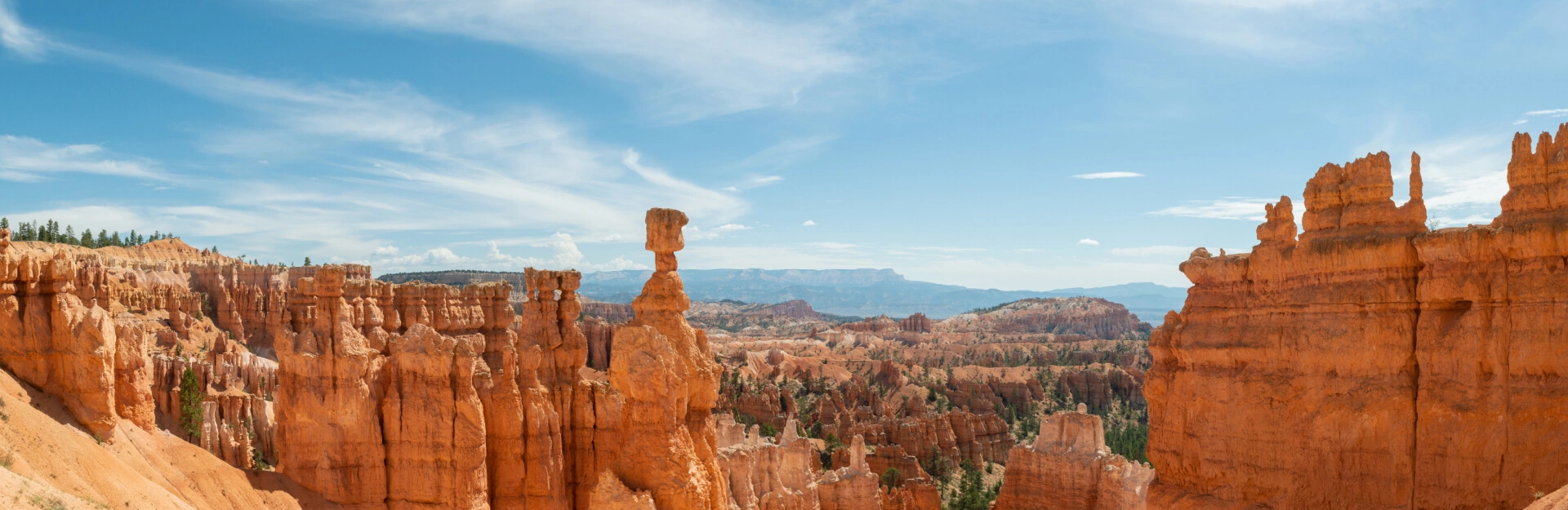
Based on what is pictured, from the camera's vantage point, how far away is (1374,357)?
1395 cm

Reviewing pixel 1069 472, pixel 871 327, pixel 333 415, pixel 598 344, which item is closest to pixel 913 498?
pixel 1069 472

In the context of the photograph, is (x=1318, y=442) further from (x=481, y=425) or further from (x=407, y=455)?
(x=407, y=455)

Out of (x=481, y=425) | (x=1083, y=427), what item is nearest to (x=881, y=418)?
(x=1083, y=427)

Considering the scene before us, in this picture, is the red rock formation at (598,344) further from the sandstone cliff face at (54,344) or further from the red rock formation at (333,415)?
the sandstone cliff face at (54,344)

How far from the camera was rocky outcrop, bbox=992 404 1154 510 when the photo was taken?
29484 mm

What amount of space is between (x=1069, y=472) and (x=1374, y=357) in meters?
18.1

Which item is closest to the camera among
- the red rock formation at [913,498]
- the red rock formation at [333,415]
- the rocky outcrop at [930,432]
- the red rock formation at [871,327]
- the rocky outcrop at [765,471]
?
the red rock formation at [333,415]

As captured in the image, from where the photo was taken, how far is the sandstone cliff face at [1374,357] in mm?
12492

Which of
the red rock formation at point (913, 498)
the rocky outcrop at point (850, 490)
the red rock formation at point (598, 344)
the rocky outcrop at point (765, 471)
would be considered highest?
the red rock formation at point (598, 344)

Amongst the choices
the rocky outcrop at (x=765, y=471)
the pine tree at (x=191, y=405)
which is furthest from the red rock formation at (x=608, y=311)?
the rocky outcrop at (x=765, y=471)

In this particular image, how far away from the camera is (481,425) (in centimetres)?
2192

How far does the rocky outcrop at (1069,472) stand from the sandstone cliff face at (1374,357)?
13.1 meters

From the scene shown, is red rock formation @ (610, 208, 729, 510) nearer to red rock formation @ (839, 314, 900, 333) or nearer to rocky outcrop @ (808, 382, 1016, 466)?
rocky outcrop @ (808, 382, 1016, 466)

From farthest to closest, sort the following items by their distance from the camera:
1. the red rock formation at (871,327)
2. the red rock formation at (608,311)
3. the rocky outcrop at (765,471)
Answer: the red rock formation at (871,327) → the red rock formation at (608,311) → the rocky outcrop at (765,471)
